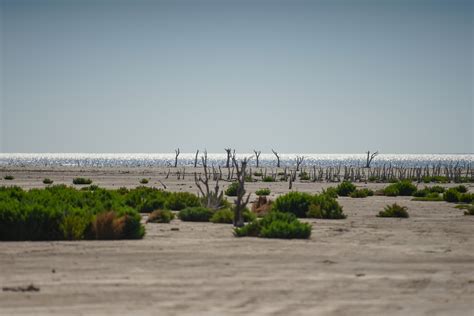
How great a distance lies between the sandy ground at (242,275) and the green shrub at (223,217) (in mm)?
2218

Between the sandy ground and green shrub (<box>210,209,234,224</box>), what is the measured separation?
2.22 m

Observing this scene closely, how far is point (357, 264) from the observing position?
1049cm

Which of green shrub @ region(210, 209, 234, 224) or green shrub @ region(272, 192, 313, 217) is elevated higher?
green shrub @ region(272, 192, 313, 217)

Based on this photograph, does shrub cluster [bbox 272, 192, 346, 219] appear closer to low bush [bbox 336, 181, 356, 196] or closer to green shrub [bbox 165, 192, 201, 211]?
green shrub [bbox 165, 192, 201, 211]

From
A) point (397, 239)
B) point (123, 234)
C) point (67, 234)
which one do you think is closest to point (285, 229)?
point (397, 239)

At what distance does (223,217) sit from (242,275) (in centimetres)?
758

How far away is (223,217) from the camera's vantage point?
17000mm

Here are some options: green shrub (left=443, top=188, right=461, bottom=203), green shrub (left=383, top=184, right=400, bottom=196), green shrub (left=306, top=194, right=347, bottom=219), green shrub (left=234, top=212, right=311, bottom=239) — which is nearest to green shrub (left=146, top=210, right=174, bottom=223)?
green shrub (left=234, top=212, right=311, bottom=239)

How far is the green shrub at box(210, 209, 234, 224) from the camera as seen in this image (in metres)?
16.9

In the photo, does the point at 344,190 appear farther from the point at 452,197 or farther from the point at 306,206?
the point at 306,206

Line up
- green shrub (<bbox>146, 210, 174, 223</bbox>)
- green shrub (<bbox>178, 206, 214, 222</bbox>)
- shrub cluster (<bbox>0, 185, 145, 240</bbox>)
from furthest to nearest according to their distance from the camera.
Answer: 1. green shrub (<bbox>178, 206, 214, 222</bbox>)
2. green shrub (<bbox>146, 210, 174, 223</bbox>)
3. shrub cluster (<bbox>0, 185, 145, 240</bbox>)

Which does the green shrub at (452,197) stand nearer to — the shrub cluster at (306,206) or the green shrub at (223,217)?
the shrub cluster at (306,206)

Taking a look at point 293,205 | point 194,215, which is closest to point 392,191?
point 293,205

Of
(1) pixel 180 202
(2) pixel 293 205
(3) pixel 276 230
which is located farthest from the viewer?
(1) pixel 180 202
